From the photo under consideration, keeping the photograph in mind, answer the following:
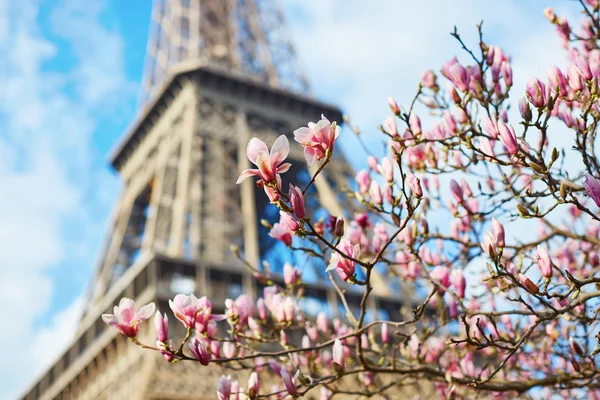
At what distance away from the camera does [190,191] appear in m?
21.5

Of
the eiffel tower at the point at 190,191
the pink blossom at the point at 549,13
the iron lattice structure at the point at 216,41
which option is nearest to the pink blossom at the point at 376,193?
the pink blossom at the point at 549,13

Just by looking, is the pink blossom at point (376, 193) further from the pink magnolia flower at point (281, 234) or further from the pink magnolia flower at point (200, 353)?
the pink magnolia flower at point (200, 353)

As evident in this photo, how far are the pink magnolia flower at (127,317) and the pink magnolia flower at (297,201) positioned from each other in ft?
3.36

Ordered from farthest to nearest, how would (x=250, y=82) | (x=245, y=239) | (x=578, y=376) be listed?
(x=250, y=82) → (x=245, y=239) → (x=578, y=376)

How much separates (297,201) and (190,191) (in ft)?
62.6

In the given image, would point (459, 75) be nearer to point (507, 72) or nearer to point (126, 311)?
point (507, 72)

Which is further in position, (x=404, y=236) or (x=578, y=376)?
(x=404, y=236)

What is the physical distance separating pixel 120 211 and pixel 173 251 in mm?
9872

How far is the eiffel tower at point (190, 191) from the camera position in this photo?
16438mm

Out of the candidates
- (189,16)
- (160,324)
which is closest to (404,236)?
(160,324)

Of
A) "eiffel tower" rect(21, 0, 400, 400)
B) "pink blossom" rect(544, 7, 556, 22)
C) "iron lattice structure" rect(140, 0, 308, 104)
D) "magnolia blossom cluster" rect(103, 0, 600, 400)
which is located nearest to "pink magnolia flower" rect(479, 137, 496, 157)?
"magnolia blossom cluster" rect(103, 0, 600, 400)

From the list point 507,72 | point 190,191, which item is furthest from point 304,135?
point 190,191

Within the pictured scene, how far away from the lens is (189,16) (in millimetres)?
31906

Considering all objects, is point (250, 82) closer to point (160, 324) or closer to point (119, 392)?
point (119, 392)
